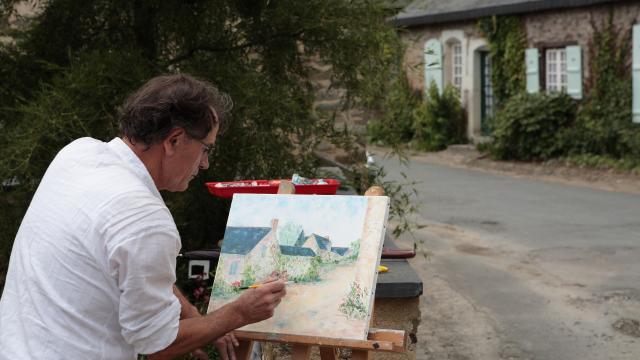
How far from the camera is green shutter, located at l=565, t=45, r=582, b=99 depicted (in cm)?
1784

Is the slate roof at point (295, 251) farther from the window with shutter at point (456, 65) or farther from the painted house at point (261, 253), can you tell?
the window with shutter at point (456, 65)

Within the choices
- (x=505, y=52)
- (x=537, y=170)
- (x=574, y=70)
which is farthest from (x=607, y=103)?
(x=505, y=52)

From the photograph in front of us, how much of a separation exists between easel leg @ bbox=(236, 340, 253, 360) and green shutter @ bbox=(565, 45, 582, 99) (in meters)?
15.5

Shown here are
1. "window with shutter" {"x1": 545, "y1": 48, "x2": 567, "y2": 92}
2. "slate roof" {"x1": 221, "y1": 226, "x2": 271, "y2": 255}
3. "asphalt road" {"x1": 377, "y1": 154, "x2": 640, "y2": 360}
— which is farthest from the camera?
"window with shutter" {"x1": 545, "y1": 48, "x2": 567, "y2": 92}

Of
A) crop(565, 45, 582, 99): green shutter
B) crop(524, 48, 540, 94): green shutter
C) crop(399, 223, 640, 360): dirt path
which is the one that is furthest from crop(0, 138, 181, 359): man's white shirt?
crop(524, 48, 540, 94): green shutter

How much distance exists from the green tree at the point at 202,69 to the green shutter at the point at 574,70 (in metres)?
11.8

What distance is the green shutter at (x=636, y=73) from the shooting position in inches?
647

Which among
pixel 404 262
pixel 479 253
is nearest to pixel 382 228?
pixel 404 262

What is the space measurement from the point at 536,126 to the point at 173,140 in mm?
15892

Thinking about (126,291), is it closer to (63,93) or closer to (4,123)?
(63,93)

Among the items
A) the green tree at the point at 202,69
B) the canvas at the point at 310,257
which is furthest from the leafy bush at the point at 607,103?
the canvas at the point at 310,257

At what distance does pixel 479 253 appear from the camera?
981 centimetres

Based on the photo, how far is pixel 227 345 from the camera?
132 inches

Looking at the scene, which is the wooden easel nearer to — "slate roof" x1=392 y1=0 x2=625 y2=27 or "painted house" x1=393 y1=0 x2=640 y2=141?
"painted house" x1=393 y1=0 x2=640 y2=141
